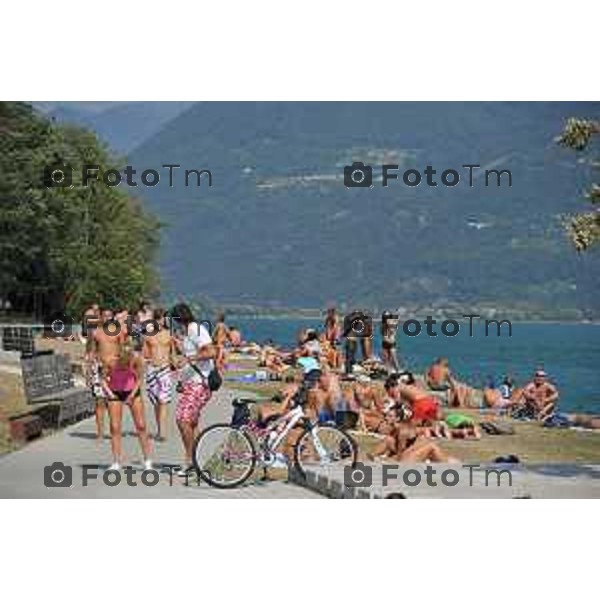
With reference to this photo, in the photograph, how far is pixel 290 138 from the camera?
653 inches

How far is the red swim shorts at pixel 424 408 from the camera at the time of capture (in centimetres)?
1669

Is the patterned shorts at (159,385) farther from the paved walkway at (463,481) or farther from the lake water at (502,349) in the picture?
the paved walkway at (463,481)

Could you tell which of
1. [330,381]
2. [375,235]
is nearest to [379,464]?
[330,381]

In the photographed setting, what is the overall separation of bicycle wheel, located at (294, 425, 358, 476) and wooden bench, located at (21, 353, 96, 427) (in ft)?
7.27

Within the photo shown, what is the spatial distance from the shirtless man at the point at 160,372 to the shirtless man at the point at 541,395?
3300mm

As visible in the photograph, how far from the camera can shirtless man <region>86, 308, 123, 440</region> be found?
1630 centimetres

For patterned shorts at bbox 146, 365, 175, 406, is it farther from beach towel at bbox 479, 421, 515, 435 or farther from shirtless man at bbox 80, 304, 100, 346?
beach towel at bbox 479, 421, 515, 435

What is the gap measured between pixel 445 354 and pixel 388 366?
1.83ft

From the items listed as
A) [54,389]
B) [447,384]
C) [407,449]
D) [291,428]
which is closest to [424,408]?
[447,384]

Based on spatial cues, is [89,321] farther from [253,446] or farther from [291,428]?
[291,428]

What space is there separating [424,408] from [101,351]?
2.83m

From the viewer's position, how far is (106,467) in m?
16.0

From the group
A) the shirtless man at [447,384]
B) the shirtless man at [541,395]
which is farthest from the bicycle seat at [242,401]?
the shirtless man at [541,395]

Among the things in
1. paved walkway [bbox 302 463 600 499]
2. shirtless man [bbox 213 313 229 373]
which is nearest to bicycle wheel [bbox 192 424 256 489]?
paved walkway [bbox 302 463 600 499]
